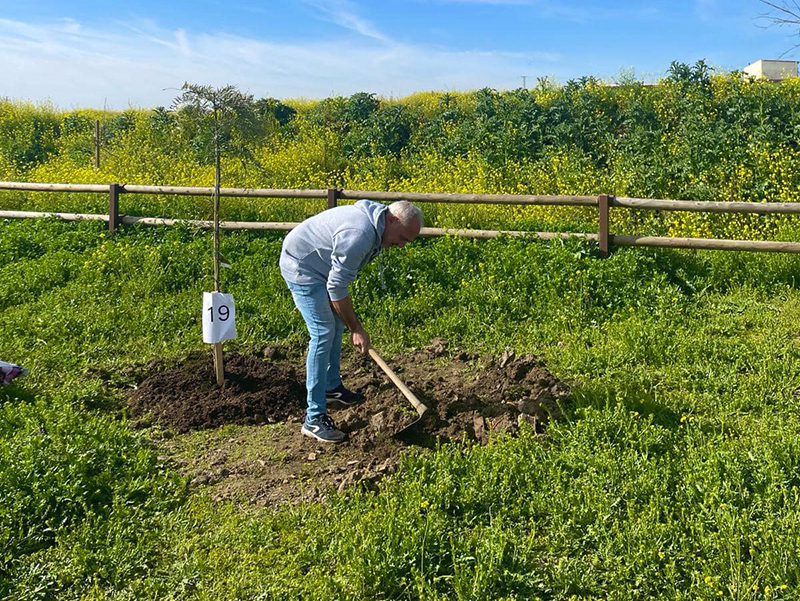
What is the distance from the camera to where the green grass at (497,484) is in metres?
3.11

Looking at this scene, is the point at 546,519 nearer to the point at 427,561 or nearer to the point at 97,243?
the point at 427,561

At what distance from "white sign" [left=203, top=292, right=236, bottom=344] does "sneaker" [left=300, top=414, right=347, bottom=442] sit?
3.39 ft

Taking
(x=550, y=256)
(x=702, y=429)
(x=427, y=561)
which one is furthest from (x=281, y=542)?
(x=550, y=256)

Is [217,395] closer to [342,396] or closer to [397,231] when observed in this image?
[342,396]

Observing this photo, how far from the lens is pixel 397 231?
4.30 m

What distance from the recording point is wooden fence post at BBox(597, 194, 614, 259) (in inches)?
301

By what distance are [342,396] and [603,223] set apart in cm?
389

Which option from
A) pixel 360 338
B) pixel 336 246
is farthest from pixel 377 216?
pixel 360 338

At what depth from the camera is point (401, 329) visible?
686cm

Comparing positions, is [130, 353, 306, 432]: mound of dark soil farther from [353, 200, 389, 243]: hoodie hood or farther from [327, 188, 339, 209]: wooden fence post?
[327, 188, 339, 209]: wooden fence post

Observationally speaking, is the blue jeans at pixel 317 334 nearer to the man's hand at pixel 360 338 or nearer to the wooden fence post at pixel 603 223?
the man's hand at pixel 360 338

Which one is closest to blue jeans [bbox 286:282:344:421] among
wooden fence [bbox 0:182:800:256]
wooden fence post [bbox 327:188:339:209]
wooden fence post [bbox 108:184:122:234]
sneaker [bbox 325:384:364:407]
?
sneaker [bbox 325:384:364:407]

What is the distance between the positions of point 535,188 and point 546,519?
9.10m

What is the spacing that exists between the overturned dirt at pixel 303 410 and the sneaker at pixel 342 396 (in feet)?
0.22
